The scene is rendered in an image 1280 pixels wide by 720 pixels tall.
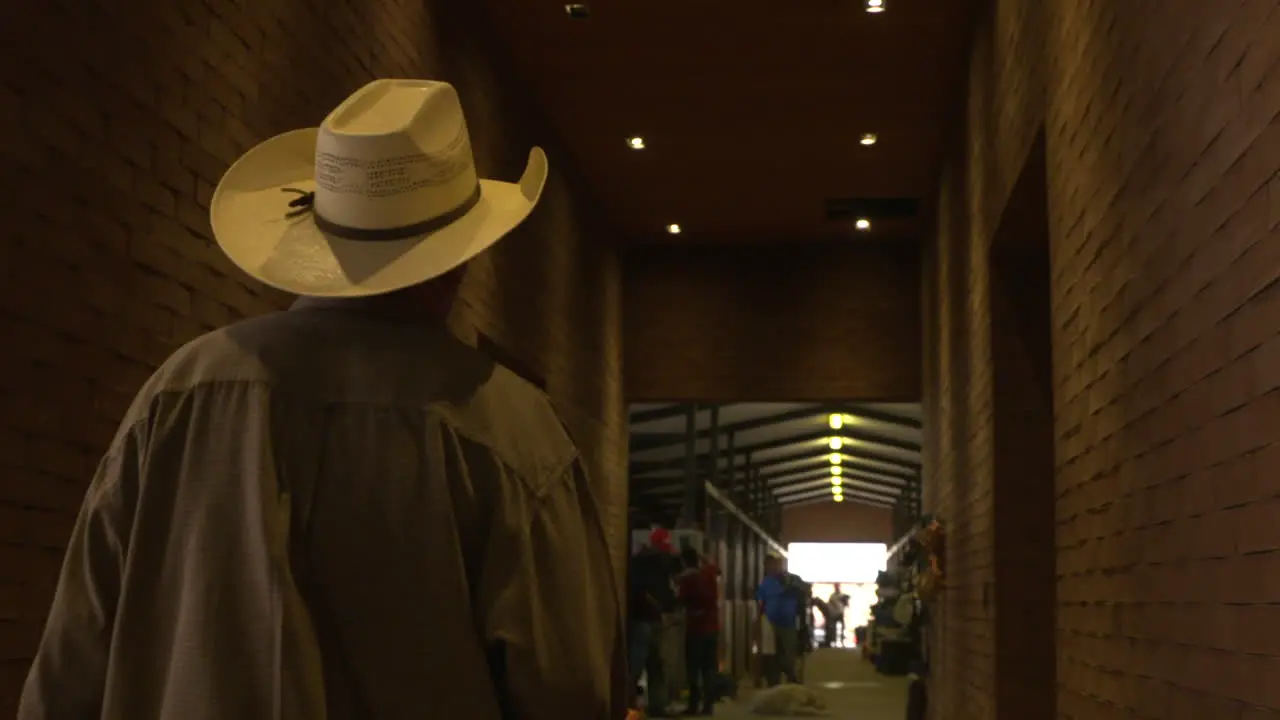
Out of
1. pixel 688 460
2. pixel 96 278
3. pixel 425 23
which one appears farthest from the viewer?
pixel 688 460

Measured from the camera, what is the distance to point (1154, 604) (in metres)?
3.14

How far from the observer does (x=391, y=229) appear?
1.82 metres

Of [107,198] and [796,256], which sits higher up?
Answer: [796,256]

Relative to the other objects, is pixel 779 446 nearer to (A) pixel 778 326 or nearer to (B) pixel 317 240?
(A) pixel 778 326

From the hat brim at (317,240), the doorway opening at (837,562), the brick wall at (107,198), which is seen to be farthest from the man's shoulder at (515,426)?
the doorway opening at (837,562)

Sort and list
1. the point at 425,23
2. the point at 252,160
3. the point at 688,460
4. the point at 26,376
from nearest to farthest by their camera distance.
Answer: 1. the point at 252,160
2. the point at 26,376
3. the point at 425,23
4. the point at 688,460

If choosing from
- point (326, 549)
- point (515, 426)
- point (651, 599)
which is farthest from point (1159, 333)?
point (651, 599)

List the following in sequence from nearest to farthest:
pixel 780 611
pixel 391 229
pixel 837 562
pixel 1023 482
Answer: pixel 391 229
pixel 1023 482
pixel 780 611
pixel 837 562

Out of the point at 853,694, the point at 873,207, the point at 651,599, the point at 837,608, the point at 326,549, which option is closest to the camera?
the point at 326,549

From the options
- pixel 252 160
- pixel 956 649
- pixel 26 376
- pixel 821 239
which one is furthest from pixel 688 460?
pixel 252 160

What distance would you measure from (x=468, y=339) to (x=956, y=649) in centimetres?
310

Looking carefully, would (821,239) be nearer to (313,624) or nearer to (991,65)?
(991,65)

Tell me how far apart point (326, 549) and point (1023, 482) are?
15.2 ft

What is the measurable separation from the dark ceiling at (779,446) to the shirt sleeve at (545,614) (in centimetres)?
1072
